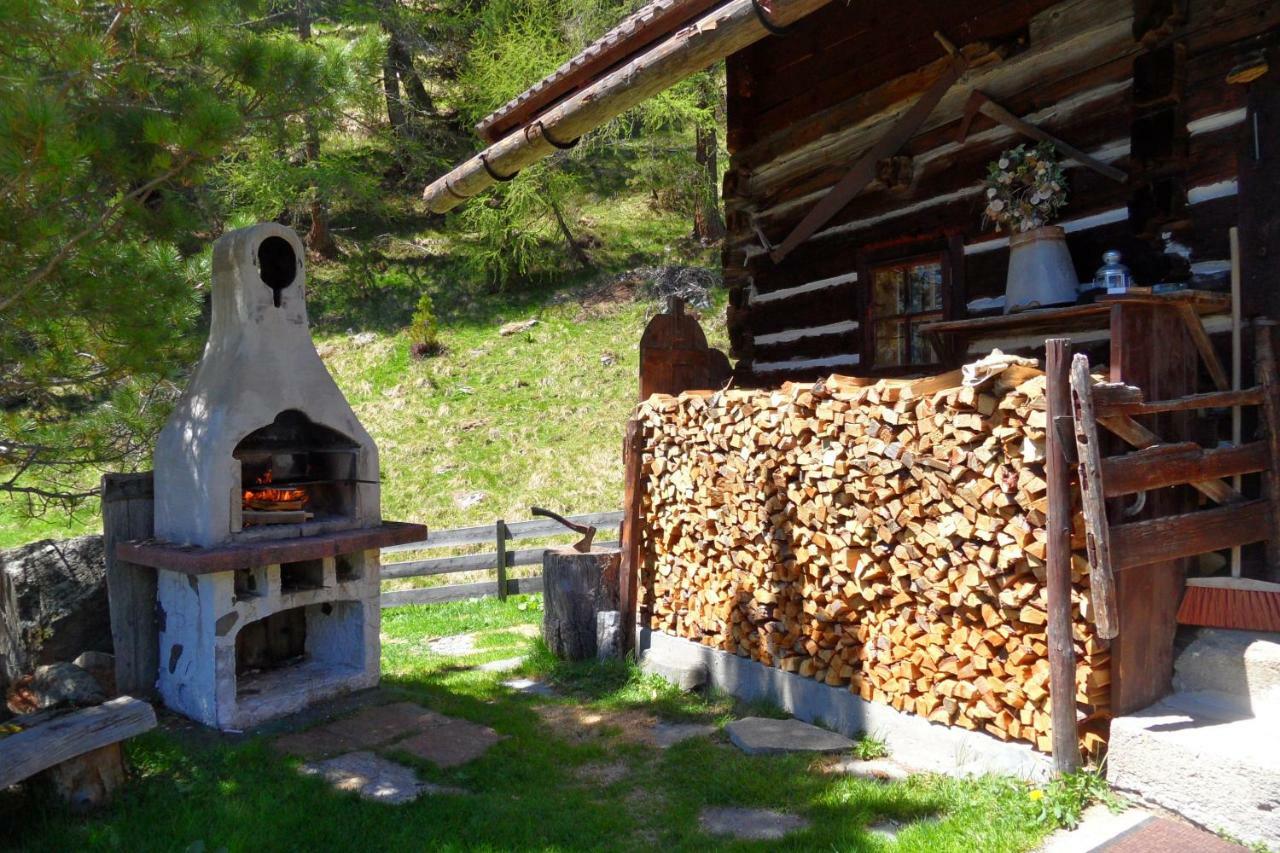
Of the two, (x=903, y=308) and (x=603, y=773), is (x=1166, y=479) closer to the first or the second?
(x=903, y=308)

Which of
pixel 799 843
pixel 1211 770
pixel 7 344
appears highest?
pixel 7 344

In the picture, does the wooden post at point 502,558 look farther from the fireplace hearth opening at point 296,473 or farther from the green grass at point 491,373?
the fireplace hearth opening at point 296,473

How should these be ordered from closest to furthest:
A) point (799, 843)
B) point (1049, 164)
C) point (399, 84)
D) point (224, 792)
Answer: point (799, 843), point (224, 792), point (1049, 164), point (399, 84)

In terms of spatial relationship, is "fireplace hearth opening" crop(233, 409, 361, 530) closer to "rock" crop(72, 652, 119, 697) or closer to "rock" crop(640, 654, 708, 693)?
"rock" crop(72, 652, 119, 697)

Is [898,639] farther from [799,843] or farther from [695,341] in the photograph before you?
[695,341]

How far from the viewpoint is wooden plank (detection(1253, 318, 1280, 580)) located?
14.5ft

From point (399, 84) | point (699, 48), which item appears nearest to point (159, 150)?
point (699, 48)

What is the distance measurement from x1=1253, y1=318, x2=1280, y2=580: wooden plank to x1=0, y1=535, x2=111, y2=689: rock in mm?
6969

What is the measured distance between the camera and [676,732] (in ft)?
18.9

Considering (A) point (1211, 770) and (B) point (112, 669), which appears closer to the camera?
(A) point (1211, 770)

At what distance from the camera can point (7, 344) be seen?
5305mm

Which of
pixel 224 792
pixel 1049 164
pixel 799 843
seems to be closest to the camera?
pixel 799 843

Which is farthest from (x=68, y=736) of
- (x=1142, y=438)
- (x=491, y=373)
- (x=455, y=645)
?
(x=491, y=373)

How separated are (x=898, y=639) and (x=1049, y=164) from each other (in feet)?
10.3
